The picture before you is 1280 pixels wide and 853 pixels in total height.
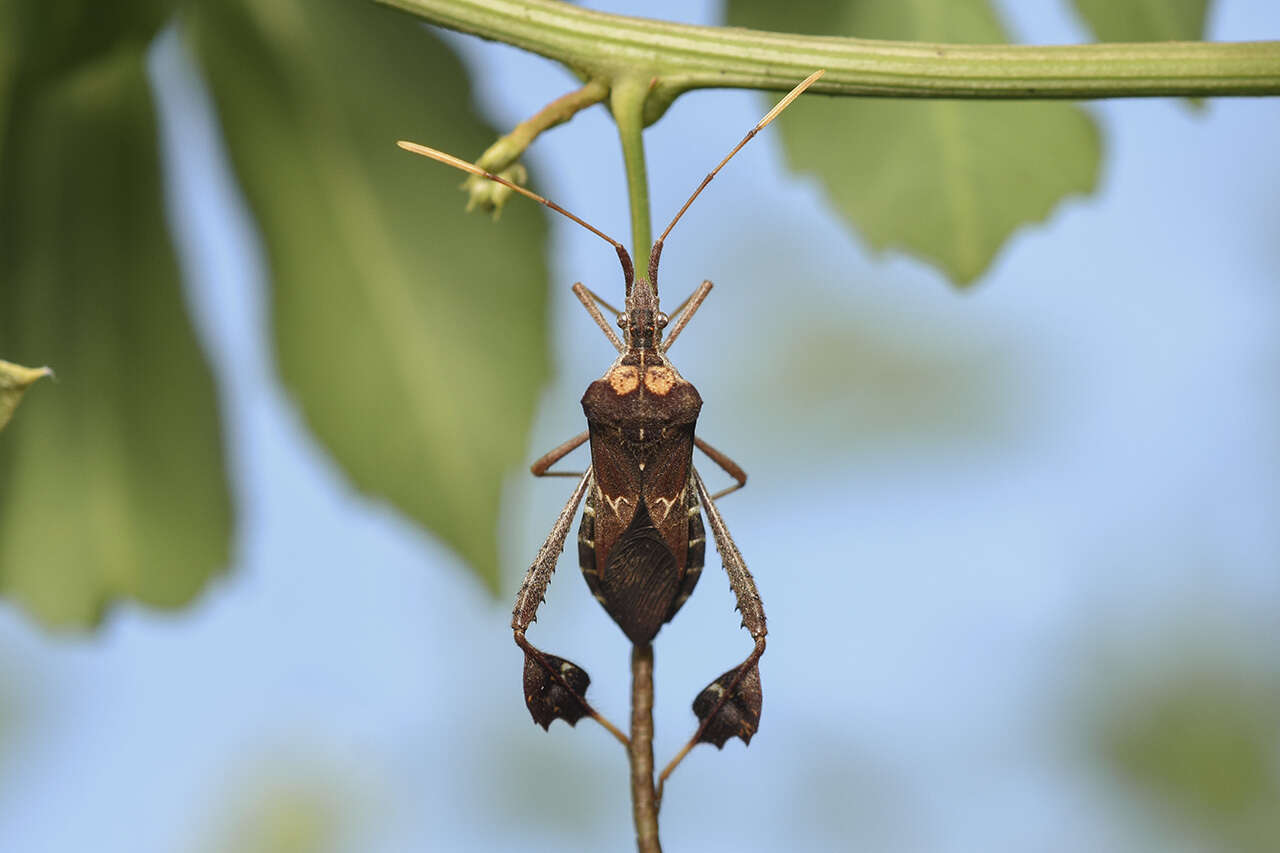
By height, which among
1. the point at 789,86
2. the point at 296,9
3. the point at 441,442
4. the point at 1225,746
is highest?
the point at 296,9

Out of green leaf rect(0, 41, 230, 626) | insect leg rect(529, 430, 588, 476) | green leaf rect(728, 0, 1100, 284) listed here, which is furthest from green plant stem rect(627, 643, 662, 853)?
green leaf rect(0, 41, 230, 626)

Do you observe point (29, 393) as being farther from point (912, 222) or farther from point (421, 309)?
point (912, 222)

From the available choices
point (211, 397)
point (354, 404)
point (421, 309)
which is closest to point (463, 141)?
point (421, 309)

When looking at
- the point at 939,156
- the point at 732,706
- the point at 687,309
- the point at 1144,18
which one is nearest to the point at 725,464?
the point at 687,309

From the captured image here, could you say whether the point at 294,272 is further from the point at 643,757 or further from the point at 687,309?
the point at 643,757

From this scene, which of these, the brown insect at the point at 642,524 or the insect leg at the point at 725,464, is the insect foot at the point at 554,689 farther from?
the insect leg at the point at 725,464
